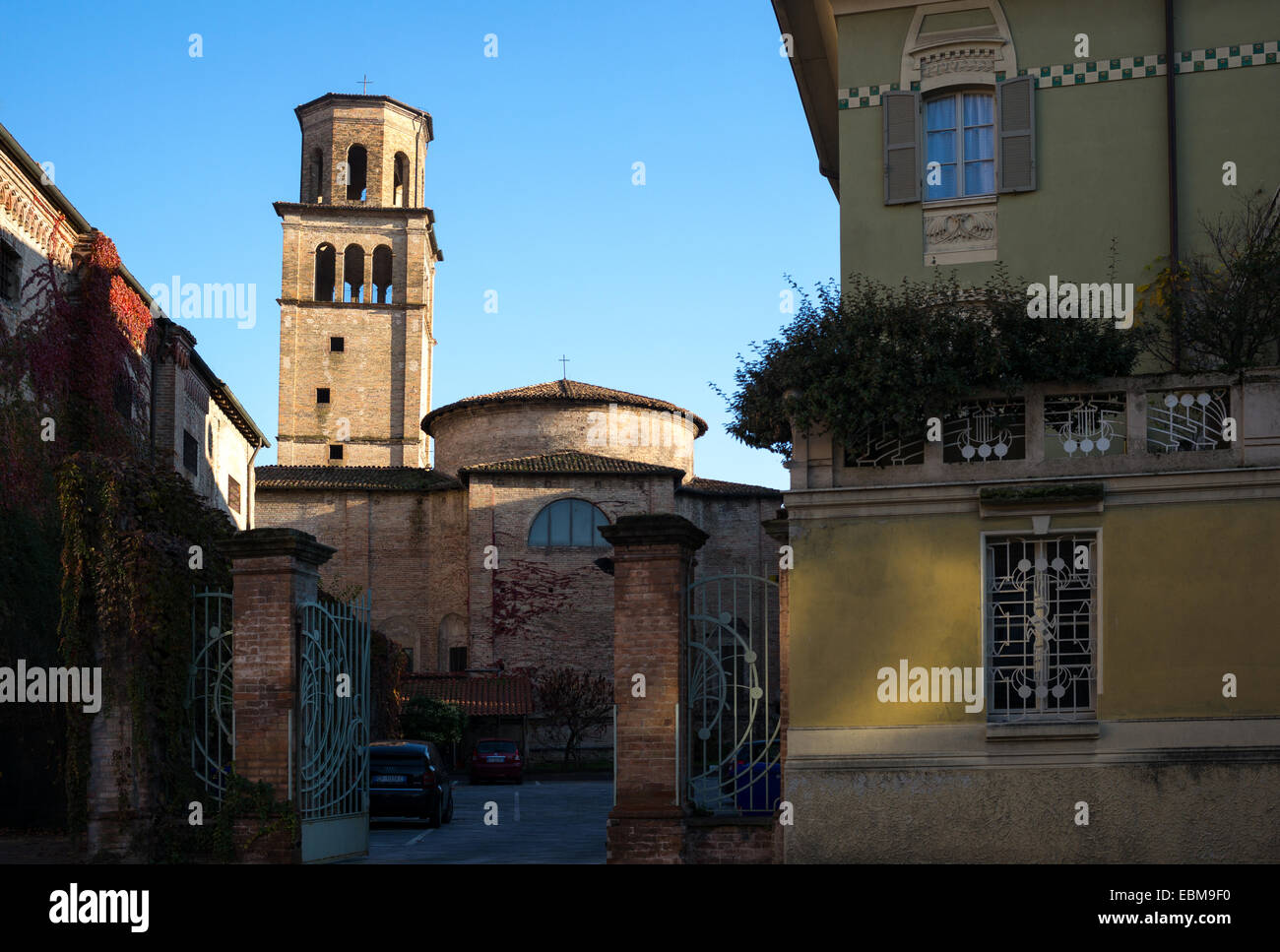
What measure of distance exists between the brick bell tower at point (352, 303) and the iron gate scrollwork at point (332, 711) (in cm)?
4252

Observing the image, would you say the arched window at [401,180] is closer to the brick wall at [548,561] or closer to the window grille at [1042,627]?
the brick wall at [548,561]

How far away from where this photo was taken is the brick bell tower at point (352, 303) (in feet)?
185

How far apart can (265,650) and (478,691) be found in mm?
30916

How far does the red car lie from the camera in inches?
1455

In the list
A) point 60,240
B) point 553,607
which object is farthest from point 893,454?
point 553,607

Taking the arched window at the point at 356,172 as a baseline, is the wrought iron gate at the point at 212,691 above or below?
below

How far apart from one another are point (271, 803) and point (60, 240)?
50.3 ft

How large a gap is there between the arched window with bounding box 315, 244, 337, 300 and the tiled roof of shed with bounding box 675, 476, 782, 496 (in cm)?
1805

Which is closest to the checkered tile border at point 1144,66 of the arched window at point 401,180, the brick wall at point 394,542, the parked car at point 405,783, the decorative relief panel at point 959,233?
the decorative relief panel at point 959,233

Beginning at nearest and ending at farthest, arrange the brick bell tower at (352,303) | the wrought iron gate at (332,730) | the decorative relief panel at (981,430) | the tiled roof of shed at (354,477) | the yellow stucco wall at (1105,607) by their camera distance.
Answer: the yellow stucco wall at (1105,607) < the decorative relief panel at (981,430) < the wrought iron gate at (332,730) < the tiled roof of shed at (354,477) < the brick bell tower at (352,303)

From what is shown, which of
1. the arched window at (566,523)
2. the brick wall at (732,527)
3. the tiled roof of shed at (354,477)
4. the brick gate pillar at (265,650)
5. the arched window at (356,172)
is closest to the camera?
the brick gate pillar at (265,650)

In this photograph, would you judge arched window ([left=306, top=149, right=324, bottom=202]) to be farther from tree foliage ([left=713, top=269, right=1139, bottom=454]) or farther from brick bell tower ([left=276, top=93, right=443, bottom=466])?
tree foliage ([left=713, top=269, right=1139, bottom=454])

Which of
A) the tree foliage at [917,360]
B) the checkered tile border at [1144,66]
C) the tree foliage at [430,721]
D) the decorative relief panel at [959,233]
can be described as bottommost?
the tree foliage at [430,721]
